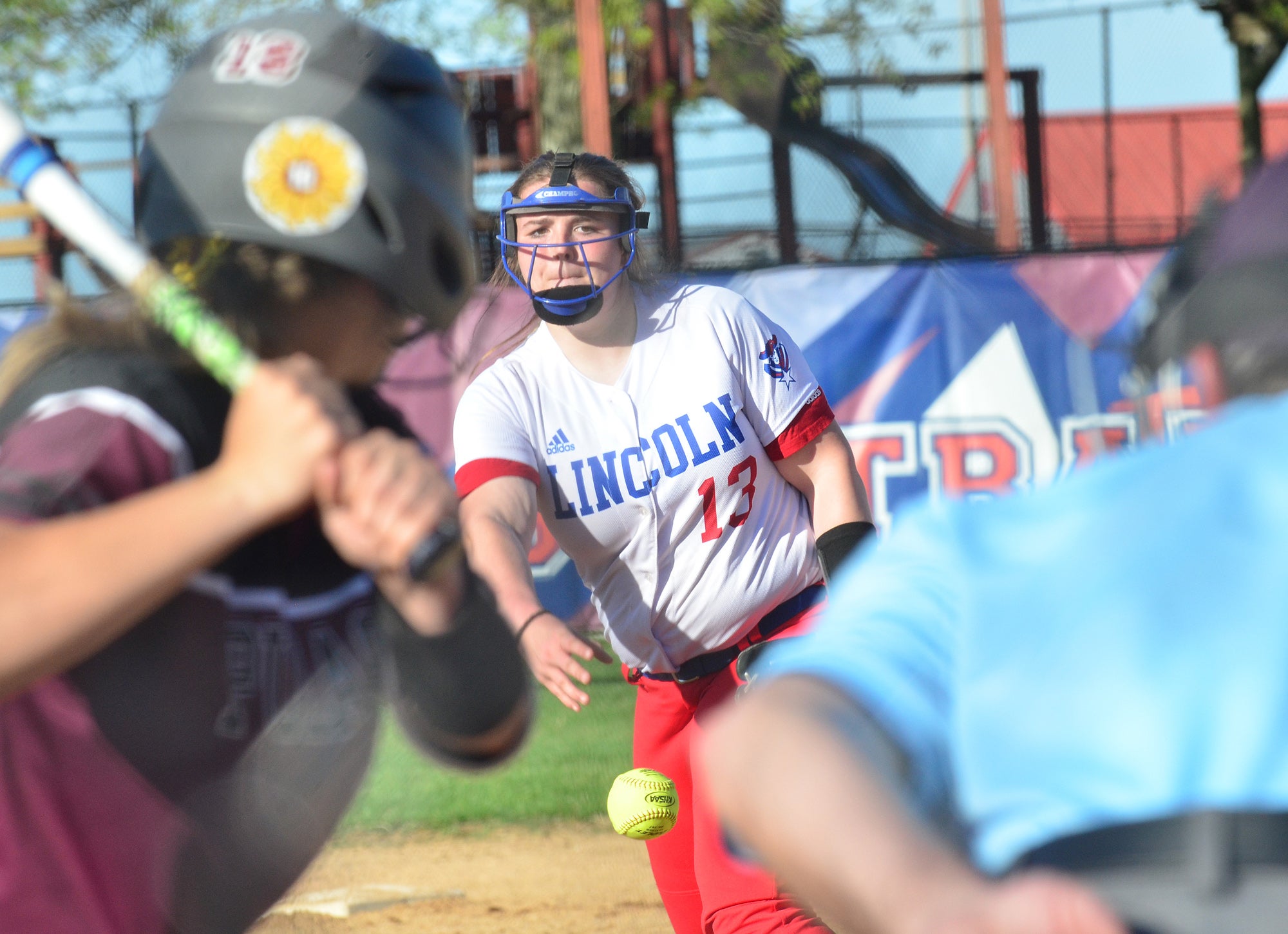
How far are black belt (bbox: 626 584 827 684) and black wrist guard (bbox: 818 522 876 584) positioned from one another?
144 millimetres

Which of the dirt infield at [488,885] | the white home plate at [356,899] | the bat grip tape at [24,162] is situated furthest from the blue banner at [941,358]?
the bat grip tape at [24,162]

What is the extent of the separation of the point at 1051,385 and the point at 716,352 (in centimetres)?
549

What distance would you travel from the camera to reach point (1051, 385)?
28.8 ft

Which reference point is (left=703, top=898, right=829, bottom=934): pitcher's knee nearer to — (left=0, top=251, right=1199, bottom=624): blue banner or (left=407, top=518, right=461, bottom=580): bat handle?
(left=407, top=518, right=461, bottom=580): bat handle

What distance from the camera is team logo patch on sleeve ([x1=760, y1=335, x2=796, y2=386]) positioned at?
3922 mm

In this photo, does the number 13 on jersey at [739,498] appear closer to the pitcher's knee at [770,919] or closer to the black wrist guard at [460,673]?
the pitcher's knee at [770,919]

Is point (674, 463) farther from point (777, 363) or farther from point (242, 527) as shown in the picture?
point (242, 527)

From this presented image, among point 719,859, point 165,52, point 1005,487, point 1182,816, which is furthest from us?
point 165,52

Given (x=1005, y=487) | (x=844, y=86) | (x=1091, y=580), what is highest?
(x=844, y=86)

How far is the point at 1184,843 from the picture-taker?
37.2 inches

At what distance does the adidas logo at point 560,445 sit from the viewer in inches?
154

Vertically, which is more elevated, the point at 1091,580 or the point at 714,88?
the point at 714,88

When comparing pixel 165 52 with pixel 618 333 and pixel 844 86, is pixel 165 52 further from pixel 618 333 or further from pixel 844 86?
pixel 618 333

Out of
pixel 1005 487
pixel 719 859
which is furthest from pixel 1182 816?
pixel 1005 487
